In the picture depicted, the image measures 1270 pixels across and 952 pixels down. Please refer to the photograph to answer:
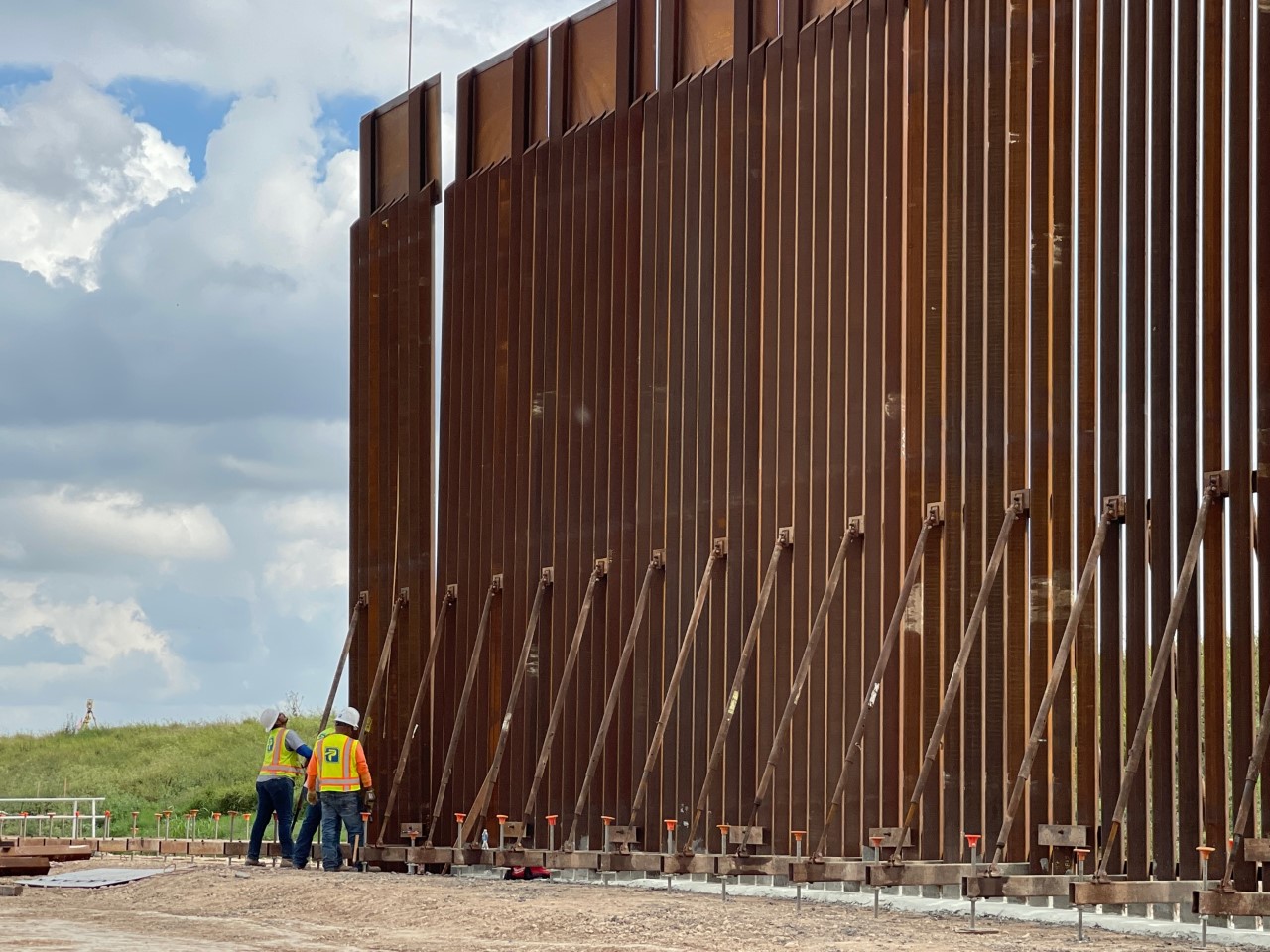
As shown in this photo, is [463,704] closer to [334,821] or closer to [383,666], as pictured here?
[383,666]

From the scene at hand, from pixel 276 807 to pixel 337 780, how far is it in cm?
114

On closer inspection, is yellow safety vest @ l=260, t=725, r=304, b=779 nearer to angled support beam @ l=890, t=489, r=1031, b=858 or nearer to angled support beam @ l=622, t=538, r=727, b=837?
angled support beam @ l=622, t=538, r=727, b=837

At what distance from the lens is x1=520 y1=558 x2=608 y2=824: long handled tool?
66.8 feet

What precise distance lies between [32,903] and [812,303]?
8797mm

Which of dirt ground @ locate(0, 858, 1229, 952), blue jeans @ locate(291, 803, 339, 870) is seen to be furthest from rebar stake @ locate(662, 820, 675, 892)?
blue jeans @ locate(291, 803, 339, 870)

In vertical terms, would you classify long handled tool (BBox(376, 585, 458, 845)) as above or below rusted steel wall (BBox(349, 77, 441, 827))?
below

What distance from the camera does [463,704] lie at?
21.7 meters

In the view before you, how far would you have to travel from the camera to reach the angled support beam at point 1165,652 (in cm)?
1311

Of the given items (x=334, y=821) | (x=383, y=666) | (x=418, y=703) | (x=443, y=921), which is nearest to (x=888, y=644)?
(x=443, y=921)

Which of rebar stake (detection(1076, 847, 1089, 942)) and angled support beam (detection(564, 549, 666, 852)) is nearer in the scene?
rebar stake (detection(1076, 847, 1089, 942))

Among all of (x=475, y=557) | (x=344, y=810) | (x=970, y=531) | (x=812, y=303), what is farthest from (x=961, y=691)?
(x=475, y=557)

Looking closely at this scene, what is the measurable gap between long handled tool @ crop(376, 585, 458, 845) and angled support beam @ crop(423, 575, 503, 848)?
1.58ft

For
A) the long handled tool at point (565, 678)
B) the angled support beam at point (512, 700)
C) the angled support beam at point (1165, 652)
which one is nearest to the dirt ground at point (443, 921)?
the angled support beam at point (1165, 652)

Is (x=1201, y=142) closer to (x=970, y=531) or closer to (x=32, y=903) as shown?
(x=970, y=531)
